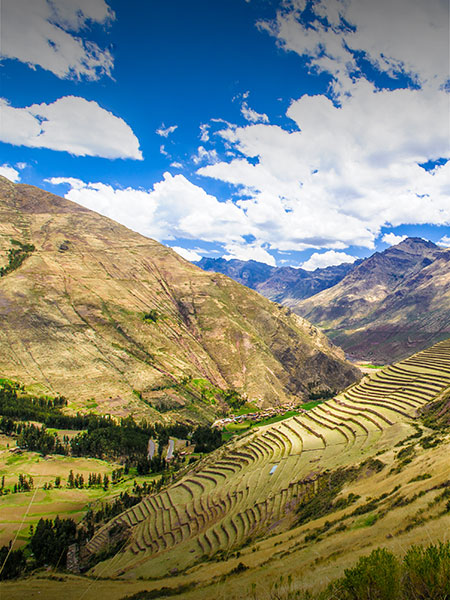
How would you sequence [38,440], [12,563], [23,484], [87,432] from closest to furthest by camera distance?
[12,563] < [23,484] < [38,440] < [87,432]

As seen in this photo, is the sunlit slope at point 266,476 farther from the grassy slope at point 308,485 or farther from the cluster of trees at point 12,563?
the cluster of trees at point 12,563

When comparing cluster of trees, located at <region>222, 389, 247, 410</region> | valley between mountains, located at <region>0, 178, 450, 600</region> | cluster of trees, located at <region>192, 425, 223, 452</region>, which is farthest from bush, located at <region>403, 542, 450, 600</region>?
cluster of trees, located at <region>222, 389, 247, 410</region>

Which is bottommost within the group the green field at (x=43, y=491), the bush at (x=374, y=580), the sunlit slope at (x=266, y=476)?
the green field at (x=43, y=491)

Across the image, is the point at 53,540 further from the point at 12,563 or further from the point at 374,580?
the point at 374,580

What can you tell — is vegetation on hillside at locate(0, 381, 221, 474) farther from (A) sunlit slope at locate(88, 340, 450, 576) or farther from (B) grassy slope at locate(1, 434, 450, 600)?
(B) grassy slope at locate(1, 434, 450, 600)

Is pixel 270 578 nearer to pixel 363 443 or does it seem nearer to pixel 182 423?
pixel 363 443

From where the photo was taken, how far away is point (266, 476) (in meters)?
50.7

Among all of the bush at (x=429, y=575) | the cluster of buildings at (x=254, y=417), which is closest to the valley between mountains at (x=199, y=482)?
the bush at (x=429, y=575)

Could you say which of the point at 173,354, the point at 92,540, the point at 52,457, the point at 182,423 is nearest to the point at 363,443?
the point at 92,540

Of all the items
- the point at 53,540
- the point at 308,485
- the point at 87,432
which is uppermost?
the point at 308,485

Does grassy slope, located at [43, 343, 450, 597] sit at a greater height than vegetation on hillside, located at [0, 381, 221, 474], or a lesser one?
greater

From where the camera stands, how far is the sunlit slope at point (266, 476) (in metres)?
41.2

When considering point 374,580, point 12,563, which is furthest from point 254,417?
point 374,580

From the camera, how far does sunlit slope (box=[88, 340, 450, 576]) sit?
4116 centimetres
